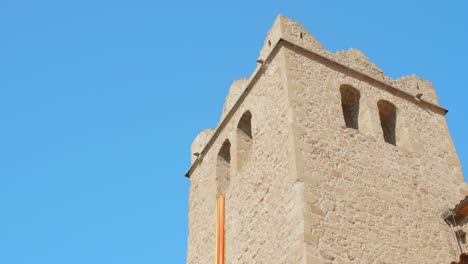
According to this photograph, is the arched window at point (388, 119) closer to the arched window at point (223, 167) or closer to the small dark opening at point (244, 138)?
the small dark opening at point (244, 138)

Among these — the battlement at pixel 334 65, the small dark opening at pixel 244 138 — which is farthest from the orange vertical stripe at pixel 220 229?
the battlement at pixel 334 65

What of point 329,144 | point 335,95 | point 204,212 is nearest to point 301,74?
point 335,95

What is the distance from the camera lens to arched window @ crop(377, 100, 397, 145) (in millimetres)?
14344

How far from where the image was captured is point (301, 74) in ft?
43.7

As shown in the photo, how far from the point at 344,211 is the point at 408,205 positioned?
64.1 inches

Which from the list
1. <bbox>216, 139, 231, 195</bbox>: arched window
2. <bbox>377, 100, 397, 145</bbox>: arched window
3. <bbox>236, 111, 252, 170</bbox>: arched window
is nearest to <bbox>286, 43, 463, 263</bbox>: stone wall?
<bbox>377, 100, 397, 145</bbox>: arched window

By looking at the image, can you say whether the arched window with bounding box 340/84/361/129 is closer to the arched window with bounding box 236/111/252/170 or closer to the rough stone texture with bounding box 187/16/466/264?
the rough stone texture with bounding box 187/16/466/264

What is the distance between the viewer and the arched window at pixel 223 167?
1452 cm

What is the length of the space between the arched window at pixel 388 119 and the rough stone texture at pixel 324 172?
5.6 inches

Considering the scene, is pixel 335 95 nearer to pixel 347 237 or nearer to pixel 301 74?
pixel 301 74

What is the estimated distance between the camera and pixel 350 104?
1431cm

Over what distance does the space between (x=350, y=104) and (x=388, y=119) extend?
941 millimetres

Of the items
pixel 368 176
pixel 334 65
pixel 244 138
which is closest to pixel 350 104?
pixel 334 65

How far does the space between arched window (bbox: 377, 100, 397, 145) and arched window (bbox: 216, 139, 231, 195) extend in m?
3.28
